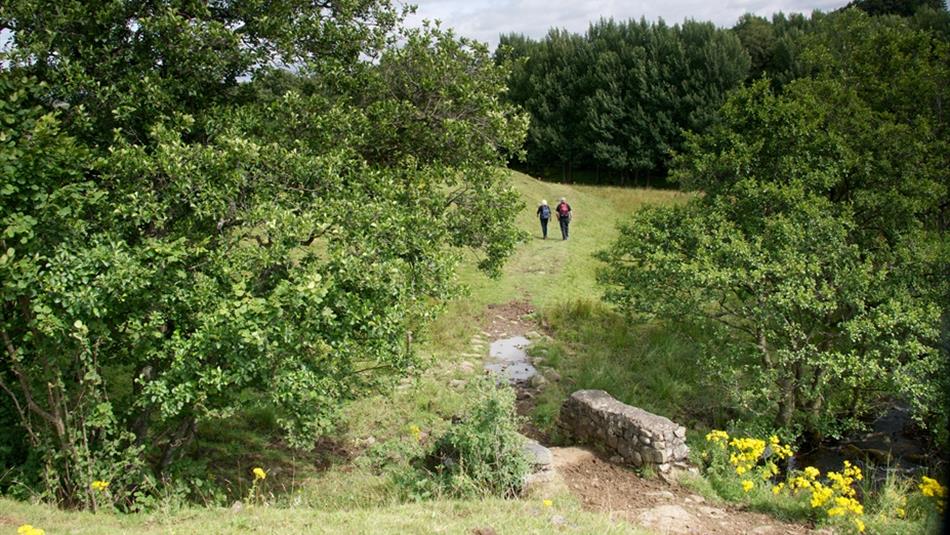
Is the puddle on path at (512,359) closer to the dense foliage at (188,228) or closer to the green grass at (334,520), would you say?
the dense foliage at (188,228)

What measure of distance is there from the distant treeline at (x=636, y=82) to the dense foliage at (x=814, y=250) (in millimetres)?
38532

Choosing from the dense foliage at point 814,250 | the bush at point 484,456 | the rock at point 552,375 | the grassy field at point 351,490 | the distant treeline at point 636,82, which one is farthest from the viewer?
the distant treeline at point 636,82

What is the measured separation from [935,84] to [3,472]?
20586mm

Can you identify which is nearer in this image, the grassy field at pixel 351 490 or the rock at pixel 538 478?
the grassy field at pixel 351 490

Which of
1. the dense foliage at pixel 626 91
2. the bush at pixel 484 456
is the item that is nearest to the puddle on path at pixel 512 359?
the bush at pixel 484 456

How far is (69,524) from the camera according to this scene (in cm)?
715

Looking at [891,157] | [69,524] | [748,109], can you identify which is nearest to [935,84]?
[891,157]

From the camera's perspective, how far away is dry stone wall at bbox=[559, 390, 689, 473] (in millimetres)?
10500

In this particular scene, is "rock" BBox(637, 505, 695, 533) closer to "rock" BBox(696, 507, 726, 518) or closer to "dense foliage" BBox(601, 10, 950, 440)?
"rock" BBox(696, 507, 726, 518)

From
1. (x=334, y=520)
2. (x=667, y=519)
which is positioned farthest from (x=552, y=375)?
(x=334, y=520)

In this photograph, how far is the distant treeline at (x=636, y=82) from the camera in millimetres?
55594

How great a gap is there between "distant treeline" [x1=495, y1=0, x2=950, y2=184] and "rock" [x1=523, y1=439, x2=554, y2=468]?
47.5 meters

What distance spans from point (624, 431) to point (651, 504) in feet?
6.23

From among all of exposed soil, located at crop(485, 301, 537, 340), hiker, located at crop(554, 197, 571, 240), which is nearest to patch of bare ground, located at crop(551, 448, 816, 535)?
exposed soil, located at crop(485, 301, 537, 340)
